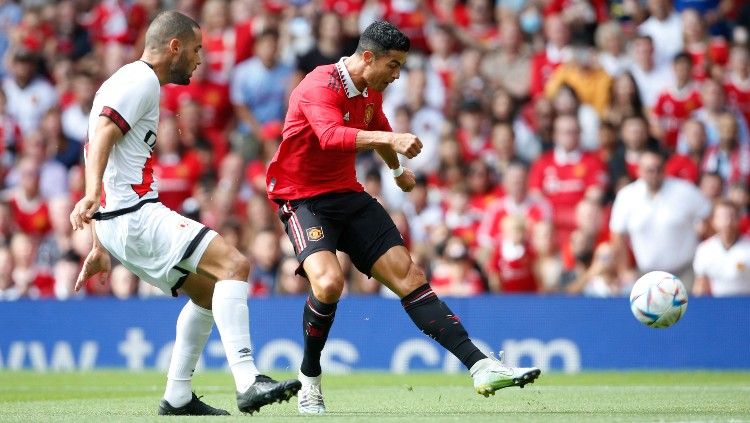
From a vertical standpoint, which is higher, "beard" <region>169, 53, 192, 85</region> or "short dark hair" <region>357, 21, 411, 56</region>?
"short dark hair" <region>357, 21, 411, 56</region>

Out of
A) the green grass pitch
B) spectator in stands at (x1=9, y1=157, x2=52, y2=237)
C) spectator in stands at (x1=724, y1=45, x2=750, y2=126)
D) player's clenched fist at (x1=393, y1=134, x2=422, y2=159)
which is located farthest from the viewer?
spectator in stands at (x1=9, y1=157, x2=52, y2=237)

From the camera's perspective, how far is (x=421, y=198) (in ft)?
52.0

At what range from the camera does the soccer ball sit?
949cm

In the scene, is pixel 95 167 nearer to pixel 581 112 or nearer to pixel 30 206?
pixel 581 112

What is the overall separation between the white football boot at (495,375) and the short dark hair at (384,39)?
2055 millimetres

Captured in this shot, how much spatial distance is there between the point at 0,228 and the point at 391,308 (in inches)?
217

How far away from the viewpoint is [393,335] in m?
14.4

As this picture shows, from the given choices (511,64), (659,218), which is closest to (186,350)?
(659,218)

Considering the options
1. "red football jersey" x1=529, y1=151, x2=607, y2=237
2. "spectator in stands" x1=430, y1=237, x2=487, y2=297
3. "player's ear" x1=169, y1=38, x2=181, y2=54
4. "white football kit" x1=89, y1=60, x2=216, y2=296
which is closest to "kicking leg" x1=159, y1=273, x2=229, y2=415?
"white football kit" x1=89, y1=60, x2=216, y2=296

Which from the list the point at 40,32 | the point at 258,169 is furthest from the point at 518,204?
the point at 40,32

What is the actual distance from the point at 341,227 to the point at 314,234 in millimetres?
299

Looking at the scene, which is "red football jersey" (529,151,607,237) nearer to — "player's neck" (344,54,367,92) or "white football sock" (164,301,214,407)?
"player's neck" (344,54,367,92)

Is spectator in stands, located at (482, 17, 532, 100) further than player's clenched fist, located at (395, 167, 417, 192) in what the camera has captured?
Yes

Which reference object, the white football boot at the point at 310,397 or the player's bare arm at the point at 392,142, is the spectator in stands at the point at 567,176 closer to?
the white football boot at the point at 310,397
